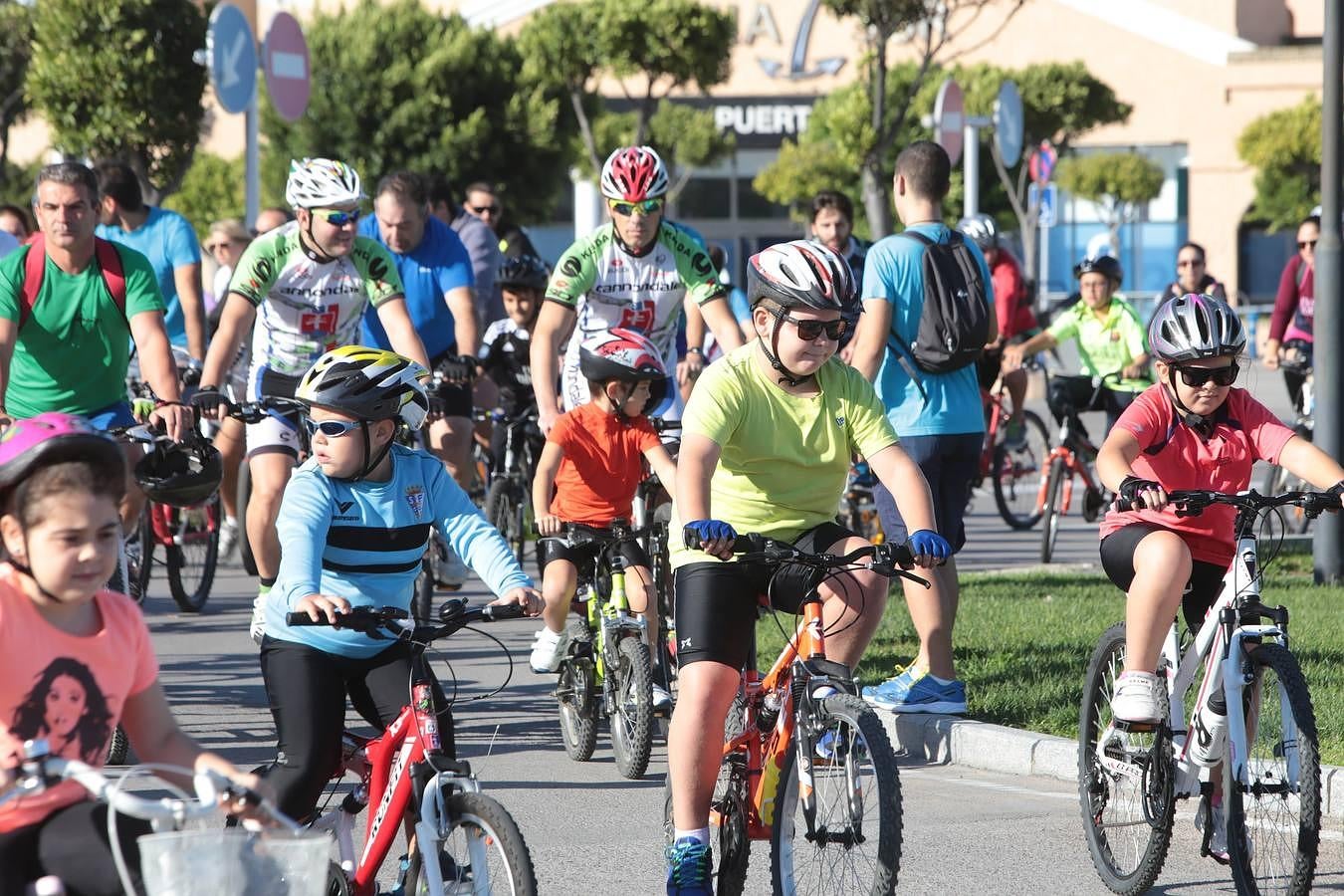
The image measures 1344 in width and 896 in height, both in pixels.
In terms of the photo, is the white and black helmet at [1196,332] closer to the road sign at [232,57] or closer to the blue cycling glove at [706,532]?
the blue cycling glove at [706,532]

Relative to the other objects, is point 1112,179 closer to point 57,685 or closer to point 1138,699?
point 1138,699

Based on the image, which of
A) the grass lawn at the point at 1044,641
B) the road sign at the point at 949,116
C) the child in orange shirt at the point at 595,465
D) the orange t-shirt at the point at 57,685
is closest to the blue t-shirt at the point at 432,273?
the grass lawn at the point at 1044,641

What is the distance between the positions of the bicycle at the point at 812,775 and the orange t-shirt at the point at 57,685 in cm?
150

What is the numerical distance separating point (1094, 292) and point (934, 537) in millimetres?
8335

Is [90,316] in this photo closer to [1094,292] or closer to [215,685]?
[215,685]

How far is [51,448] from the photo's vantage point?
342 centimetres

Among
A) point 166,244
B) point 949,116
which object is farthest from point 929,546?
point 949,116

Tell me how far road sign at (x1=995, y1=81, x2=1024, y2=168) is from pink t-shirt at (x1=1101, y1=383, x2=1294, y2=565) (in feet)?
49.9

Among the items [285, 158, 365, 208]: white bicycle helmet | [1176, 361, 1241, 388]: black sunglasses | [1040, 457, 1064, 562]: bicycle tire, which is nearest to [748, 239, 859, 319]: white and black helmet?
[1176, 361, 1241, 388]: black sunglasses

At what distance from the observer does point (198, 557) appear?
34.9 feet

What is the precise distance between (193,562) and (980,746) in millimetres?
5006

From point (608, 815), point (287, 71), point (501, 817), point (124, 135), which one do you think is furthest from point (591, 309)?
point (124, 135)

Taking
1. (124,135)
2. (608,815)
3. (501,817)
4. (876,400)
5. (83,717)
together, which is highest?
(124,135)

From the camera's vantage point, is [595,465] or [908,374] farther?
[908,374]
